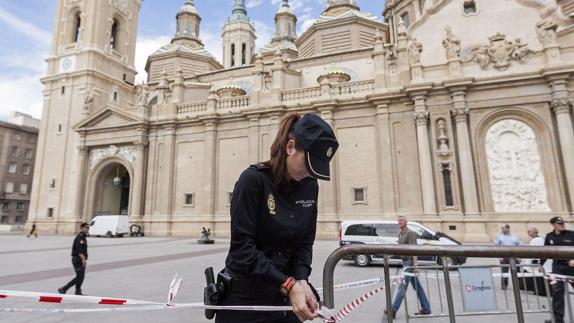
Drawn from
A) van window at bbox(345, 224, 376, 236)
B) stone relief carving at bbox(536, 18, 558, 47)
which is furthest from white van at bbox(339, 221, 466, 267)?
stone relief carving at bbox(536, 18, 558, 47)

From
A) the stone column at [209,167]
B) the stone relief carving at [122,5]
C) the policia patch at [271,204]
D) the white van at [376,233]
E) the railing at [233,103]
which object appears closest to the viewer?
the policia patch at [271,204]

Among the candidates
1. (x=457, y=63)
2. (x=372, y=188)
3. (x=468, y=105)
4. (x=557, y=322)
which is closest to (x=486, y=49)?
(x=457, y=63)

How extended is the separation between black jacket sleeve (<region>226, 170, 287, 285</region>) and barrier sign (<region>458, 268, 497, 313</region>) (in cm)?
365

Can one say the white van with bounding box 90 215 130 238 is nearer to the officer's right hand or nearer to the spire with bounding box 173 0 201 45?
the spire with bounding box 173 0 201 45

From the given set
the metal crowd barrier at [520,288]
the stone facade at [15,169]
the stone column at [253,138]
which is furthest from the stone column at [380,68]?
the stone facade at [15,169]

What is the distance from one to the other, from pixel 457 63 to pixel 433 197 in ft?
29.7

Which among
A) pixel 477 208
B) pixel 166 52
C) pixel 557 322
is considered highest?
pixel 166 52

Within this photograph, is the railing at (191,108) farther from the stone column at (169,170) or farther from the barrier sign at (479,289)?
the barrier sign at (479,289)

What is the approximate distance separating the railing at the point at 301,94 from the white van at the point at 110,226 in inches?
657

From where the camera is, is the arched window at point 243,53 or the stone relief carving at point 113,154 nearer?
the stone relief carving at point 113,154

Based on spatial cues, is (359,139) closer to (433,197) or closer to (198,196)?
(433,197)

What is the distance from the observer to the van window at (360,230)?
1315 cm

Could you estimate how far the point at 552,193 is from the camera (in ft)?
61.9

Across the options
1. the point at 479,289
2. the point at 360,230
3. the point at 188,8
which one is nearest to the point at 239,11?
the point at 188,8
